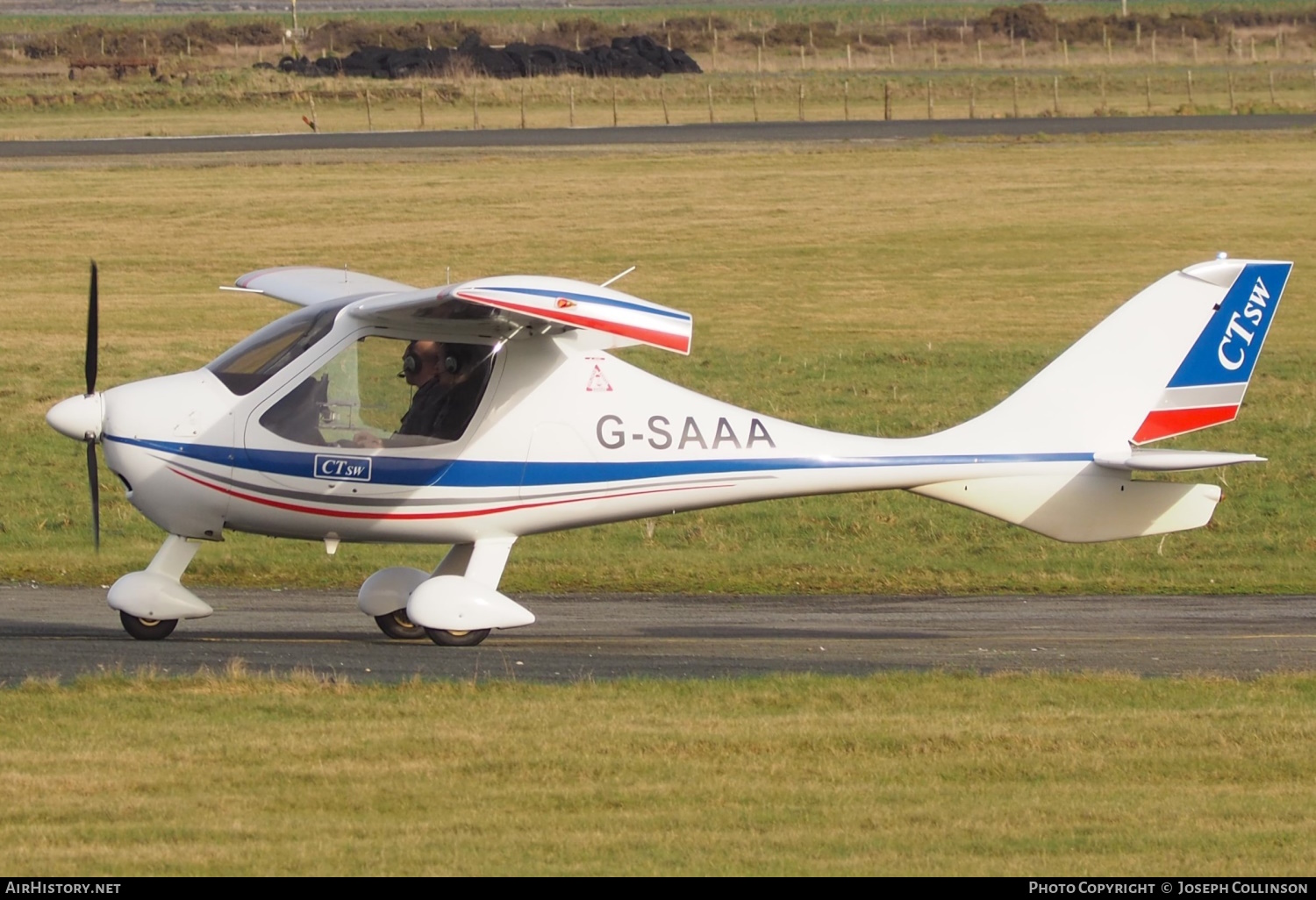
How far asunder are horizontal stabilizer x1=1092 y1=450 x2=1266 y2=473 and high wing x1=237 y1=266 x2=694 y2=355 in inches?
132

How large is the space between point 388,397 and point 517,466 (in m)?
0.98

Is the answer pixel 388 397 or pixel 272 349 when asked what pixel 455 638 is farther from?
pixel 272 349

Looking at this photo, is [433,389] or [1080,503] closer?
[433,389]

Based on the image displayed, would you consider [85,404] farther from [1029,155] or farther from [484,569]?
[1029,155]

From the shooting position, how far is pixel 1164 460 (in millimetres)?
11945

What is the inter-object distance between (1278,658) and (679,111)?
181ft

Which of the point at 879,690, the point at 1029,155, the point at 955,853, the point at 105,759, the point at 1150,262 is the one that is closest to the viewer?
the point at 955,853

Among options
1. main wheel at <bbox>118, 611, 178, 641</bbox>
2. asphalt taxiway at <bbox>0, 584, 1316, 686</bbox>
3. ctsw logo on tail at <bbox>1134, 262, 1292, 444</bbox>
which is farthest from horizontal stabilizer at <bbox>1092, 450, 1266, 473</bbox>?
main wheel at <bbox>118, 611, 178, 641</bbox>

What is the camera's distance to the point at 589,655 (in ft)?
40.5

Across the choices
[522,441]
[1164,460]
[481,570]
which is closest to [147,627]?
[481,570]

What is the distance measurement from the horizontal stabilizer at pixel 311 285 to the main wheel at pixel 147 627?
8.31 feet

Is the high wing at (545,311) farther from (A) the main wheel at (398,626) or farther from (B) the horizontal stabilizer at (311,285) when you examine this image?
(A) the main wheel at (398,626)

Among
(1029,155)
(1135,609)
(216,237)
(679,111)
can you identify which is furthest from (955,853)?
(679,111)

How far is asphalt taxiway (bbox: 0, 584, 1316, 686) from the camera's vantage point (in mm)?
11797
